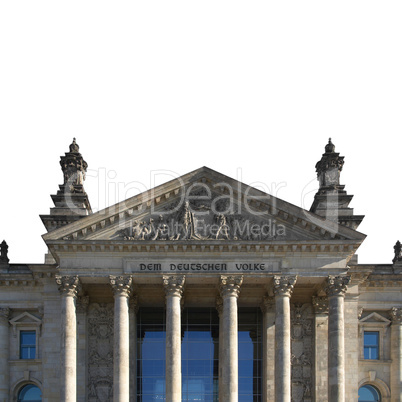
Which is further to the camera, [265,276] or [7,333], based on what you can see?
[7,333]

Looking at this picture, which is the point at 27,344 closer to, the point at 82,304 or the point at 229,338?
the point at 82,304

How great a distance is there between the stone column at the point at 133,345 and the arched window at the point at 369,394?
13.2 meters

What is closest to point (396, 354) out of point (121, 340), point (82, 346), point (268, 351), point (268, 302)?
point (268, 351)

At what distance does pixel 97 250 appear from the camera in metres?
50.4

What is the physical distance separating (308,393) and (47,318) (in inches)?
605

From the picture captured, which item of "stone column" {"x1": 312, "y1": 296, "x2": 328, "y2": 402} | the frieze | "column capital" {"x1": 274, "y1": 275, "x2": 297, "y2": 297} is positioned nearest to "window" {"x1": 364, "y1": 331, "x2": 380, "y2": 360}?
"stone column" {"x1": 312, "y1": 296, "x2": 328, "y2": 402}

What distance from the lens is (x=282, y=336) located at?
4959 centimetres

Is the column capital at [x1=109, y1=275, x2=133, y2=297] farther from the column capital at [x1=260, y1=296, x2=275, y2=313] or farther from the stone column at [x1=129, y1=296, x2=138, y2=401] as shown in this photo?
the column capital at [x1=260, y1=296, x2=275, y2=313]

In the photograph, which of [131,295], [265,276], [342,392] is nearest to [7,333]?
[131,295]

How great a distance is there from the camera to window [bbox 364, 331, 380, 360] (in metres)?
55.0

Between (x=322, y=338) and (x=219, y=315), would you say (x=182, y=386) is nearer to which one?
(x=219, y=315)

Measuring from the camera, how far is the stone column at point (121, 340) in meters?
48.7

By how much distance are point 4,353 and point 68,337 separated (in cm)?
672

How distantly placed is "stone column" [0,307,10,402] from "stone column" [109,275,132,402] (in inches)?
316
